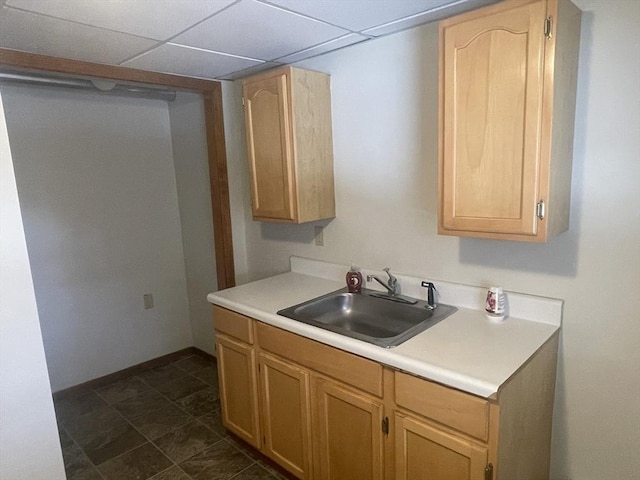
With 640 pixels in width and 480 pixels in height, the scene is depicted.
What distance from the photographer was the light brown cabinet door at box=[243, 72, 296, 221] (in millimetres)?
2227

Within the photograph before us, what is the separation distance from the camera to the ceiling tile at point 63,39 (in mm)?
1701

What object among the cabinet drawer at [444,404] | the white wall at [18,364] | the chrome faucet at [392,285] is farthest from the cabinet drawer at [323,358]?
the white wall at [18,364]

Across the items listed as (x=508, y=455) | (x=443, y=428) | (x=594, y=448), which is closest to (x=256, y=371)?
(x=443, y=428)

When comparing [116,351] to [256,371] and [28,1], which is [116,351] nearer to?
[256,371]

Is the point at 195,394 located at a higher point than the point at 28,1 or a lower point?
lower

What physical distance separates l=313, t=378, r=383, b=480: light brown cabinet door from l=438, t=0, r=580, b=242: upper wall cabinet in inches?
31.4

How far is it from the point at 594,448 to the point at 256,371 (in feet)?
4.92

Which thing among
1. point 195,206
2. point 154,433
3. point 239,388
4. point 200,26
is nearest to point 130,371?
point 154,433

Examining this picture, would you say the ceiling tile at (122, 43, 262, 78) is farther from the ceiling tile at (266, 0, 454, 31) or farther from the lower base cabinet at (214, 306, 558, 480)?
the lower base cabinet at (214, 306, 558, 480)

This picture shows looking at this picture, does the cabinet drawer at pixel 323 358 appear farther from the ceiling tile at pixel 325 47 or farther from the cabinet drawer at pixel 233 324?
the ceiling tile at pixel 325 47

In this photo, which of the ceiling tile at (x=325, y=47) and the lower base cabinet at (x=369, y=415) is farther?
the ceiling tile at (x=325, y=47)

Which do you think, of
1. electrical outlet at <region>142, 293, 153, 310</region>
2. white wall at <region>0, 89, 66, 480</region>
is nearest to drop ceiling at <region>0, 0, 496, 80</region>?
white wall at <region>0, 89, 66, 480</region>

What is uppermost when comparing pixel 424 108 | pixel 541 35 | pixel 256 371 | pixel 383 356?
pixel 541 35

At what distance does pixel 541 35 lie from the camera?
1366 millimetres
